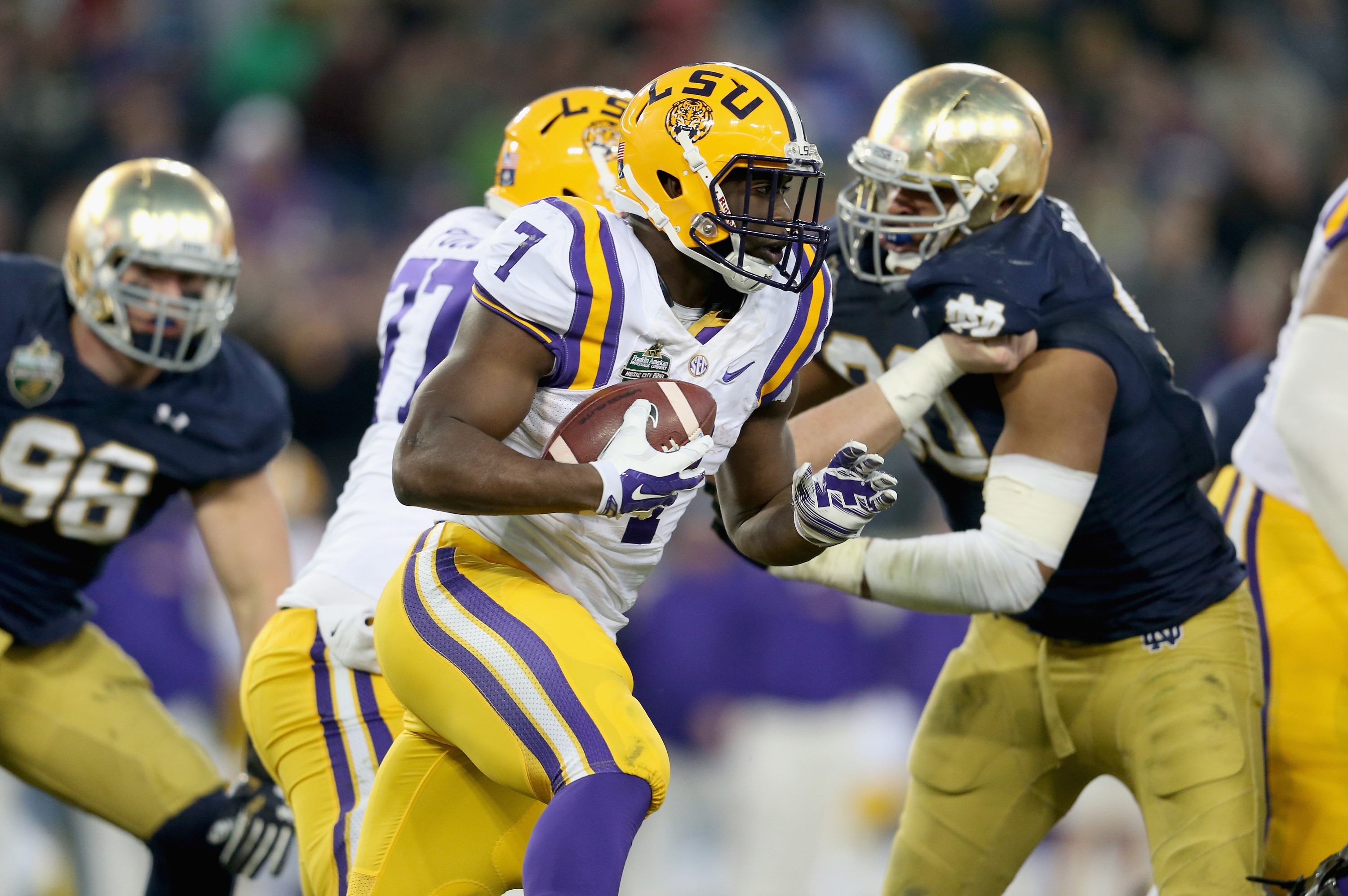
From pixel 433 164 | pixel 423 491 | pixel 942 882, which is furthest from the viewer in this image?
pixel 433 164

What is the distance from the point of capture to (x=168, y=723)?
4.04m

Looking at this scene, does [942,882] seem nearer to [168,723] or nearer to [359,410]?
[168,723]

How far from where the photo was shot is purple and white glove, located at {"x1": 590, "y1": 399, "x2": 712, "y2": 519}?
7.84 ft

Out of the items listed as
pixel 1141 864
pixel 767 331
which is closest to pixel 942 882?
pixel 767 331

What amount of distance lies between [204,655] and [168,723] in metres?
2.22

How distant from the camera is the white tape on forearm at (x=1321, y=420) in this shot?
112 inches

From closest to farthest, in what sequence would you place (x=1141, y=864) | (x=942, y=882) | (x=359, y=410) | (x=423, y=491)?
(x=423, y=491) < (x=942, y=882) < (x=1141, y=864) < (x=359, y=410)

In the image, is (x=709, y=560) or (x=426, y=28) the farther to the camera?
(x=426, y=28)

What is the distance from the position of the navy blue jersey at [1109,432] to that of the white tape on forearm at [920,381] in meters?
0.06

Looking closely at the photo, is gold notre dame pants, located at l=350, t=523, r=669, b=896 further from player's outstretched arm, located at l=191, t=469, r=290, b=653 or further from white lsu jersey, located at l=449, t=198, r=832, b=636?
player's outstretched arm, located at l=191, t=469, r=290, b=653

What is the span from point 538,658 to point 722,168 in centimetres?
85

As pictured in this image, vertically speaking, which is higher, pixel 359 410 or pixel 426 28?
pixel 426 28

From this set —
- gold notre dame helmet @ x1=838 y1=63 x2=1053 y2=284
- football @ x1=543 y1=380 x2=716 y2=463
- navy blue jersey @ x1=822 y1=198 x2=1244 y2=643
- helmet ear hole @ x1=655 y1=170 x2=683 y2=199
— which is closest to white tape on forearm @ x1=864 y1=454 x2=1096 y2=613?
navy blue jersey @ x1=822 y1=198 x2=1244 y2=643

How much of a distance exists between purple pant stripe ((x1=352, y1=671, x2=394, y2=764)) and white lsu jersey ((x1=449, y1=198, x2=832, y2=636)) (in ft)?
1.98
